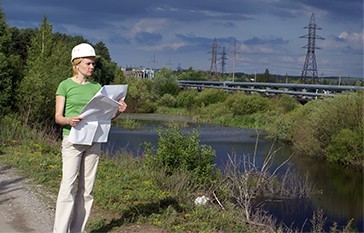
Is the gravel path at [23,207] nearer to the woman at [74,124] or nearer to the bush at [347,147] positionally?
the woman at [74,124]

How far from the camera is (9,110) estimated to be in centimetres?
2097

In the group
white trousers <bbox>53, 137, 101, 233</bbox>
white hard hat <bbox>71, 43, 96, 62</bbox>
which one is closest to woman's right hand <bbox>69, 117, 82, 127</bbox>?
white trousers <bbox>53, 137, 101, 233</bbox>

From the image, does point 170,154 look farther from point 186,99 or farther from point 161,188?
point 186,99

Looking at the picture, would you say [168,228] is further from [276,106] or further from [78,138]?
[276,106]

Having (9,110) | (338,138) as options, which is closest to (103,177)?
(9,110)

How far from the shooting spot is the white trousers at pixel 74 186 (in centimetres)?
564

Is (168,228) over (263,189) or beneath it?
over

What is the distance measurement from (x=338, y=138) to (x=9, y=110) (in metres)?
15.6

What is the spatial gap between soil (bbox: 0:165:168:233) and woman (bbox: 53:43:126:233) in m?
1.05

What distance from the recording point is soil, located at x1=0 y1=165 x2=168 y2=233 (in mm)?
6703

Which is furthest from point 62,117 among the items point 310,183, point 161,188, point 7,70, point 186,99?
point 186,99

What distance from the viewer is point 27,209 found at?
7496 millimetres

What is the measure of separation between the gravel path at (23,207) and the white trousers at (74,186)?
0.84 m

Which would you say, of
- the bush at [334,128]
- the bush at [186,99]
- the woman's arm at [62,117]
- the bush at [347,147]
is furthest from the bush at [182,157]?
the bush at [186,99]
